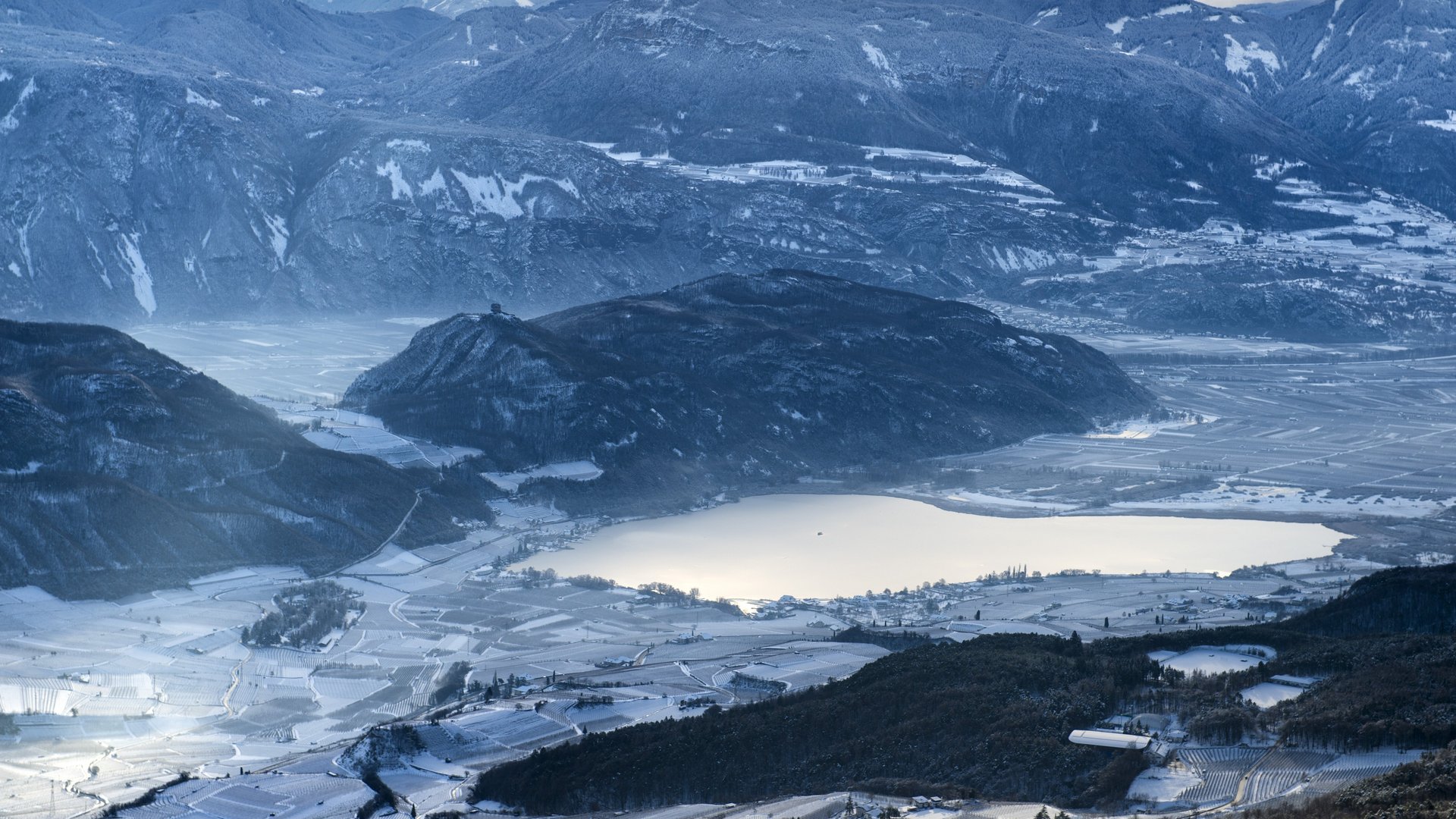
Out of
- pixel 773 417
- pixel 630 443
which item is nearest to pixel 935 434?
pixel 773 417

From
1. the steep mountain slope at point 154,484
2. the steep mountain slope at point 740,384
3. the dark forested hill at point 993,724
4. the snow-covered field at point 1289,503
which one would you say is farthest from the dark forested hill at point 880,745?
the steep mountain slope at point 740,384

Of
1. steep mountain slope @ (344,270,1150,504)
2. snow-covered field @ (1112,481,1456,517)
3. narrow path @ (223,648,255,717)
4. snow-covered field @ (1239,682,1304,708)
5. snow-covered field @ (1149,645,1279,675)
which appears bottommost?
narrow path @ (223,648,255,717)

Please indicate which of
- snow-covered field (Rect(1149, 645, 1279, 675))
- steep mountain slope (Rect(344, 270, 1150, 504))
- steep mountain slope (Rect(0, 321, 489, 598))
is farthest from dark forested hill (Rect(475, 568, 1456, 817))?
steep mountain slope (Rect(344, 270, 1150, 504))

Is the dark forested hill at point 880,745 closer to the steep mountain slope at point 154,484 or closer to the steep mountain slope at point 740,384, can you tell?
the steep mountain slope at point 154,484

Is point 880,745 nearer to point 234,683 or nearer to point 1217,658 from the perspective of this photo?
point 1217,658

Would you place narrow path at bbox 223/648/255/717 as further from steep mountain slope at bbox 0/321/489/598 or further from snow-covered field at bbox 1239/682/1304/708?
snow-covered field at bbox 1239/682/1304/708

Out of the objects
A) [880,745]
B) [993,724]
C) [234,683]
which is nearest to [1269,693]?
[993,724]
